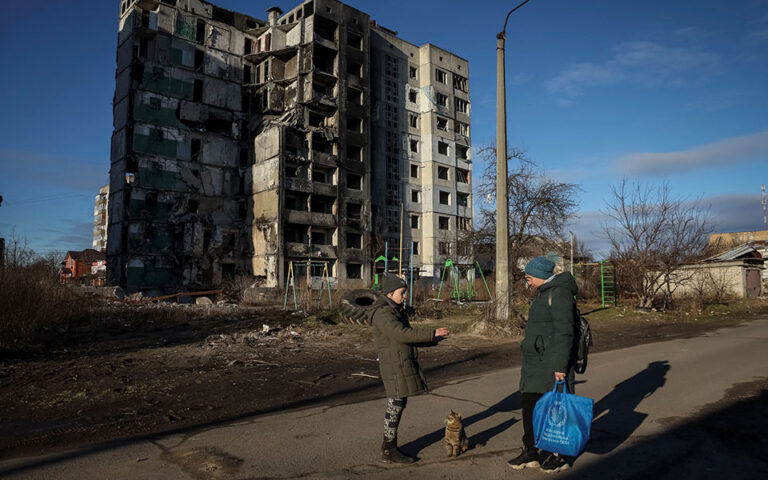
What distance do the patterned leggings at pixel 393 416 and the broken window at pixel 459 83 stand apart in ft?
198

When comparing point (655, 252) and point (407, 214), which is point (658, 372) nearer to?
point (655, 252)

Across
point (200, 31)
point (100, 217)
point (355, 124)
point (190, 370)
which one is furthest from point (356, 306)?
point (100, 217)

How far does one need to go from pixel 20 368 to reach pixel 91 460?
5692 millimetres

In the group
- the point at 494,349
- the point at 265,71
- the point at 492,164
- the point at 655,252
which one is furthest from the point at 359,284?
the point at 494,349

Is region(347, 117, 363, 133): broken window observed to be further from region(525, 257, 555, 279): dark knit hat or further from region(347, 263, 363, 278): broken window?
region(525, 257, 555, 279): dark knit hat

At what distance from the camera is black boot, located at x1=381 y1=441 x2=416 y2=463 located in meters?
4.31

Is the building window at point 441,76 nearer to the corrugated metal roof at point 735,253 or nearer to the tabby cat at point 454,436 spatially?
the corrugated metal roof at point 735,253

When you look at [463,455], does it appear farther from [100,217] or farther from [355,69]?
[100,217]

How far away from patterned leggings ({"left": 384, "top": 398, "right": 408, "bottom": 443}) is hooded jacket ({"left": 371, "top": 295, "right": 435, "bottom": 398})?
0.08m

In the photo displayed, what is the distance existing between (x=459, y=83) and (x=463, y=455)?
61169 mm

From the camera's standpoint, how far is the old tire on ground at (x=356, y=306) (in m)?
16.1

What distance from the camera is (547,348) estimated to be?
4148mm

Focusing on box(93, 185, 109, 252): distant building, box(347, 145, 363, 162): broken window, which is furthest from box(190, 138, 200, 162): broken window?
box(93, 185, 109, 252): distant building

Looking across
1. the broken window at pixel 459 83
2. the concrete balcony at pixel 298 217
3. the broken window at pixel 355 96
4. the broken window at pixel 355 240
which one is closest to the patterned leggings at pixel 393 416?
the concrete balcony at pixel 298 217
